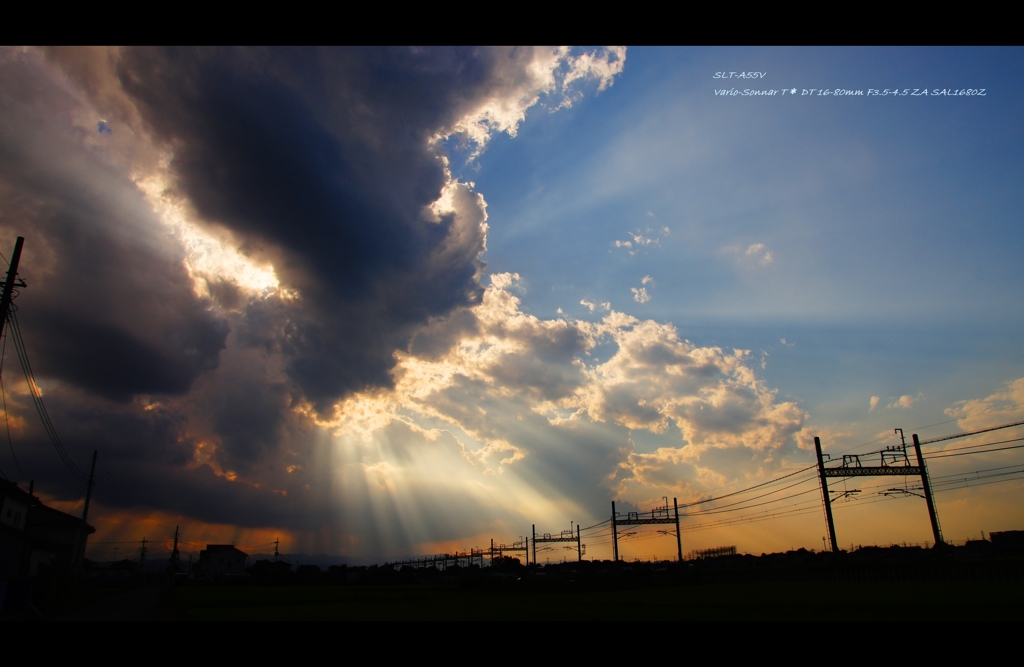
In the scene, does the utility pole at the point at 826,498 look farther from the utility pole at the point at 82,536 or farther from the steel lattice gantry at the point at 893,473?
the utility pole at the point at 82,536

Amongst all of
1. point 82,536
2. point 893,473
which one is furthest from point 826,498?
point 82,536

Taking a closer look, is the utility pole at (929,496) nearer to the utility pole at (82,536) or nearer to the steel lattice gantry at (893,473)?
the steel lattice gantry at (893,473)

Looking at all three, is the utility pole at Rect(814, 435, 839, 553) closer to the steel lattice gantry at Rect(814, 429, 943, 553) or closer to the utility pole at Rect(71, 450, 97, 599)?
the steel lattice gantry at Rect(814, 429, 943, 553)

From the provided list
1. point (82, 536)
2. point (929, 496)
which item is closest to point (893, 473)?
point (929, 496)

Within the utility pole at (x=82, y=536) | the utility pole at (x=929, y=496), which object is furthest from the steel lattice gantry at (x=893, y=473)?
the utility pole at (x=82, y=536)

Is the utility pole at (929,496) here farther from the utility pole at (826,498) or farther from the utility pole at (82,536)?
the utility pole at (82,536)

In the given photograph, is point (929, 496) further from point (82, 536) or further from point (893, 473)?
point (82, 536)

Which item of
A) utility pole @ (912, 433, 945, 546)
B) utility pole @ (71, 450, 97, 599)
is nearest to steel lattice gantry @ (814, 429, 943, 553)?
utility pole @ (912, 433, 945, 546)

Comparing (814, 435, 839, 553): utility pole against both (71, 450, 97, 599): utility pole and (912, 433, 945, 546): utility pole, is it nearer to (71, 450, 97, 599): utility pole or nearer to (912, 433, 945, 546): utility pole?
(912, 433, 945, 546): utility pole

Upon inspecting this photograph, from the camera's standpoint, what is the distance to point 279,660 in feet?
8.39

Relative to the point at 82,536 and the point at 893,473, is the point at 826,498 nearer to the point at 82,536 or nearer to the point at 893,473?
the point at 893,473

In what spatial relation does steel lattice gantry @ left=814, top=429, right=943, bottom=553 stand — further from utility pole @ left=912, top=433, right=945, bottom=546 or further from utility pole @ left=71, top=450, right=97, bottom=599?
utility pole @ left=71, top=450, right=97, bottom=599
